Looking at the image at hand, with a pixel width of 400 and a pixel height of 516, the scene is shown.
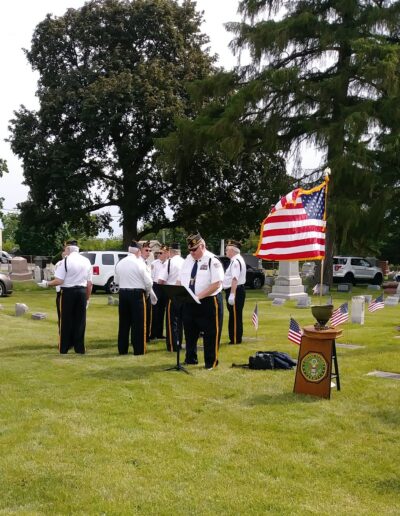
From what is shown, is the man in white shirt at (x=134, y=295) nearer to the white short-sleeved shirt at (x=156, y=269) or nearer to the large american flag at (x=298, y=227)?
the white short-sleeved shirt at (x=156, y=269)

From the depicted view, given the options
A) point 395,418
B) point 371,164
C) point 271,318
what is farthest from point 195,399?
point 371,164

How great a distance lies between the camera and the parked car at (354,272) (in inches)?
1433

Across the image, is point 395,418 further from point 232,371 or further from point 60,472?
point 60,472

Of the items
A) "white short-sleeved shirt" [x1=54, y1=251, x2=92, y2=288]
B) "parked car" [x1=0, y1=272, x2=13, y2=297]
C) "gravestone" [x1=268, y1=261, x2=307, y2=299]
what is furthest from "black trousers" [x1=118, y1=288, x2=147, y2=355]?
"parked car" [x1=0, y1=272, x2=13, y2=297]

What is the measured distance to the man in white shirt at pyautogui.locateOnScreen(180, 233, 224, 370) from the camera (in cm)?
844

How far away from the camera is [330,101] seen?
2812 centimetres

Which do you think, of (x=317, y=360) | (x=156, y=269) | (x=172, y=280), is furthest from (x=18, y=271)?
(x=317, y=360)

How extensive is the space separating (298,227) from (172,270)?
10.7 feet

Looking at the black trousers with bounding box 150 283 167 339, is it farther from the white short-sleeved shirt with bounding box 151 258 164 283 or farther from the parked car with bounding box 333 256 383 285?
the parked car with bounding box 333 256 383 285

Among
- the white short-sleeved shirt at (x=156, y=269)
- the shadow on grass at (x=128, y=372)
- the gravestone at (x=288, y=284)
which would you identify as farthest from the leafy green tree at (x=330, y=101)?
the shadow on grass at (x=128, y=372)

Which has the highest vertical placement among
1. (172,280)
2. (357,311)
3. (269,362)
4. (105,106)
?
(105,106)

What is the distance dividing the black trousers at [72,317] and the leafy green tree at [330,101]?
17.6 m

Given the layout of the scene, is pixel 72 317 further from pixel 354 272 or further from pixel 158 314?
pixel 354 272

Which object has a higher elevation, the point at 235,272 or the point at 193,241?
the point at 193,241
